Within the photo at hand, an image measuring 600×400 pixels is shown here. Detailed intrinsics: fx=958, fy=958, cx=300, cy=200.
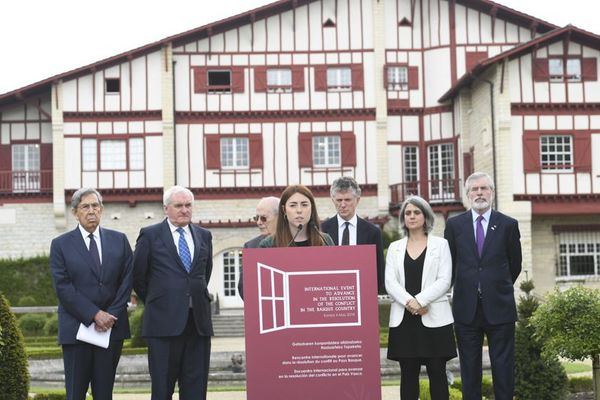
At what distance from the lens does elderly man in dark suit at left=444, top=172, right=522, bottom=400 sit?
8141mm

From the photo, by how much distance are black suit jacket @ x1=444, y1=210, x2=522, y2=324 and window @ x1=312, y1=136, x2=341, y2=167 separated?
2380 cm

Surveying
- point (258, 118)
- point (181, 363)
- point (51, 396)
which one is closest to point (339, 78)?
point (258, 118)

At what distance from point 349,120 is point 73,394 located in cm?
2497

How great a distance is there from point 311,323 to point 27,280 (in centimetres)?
2586

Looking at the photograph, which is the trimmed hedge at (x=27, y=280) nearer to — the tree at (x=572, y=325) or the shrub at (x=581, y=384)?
the shrub at (x=581, y=384)

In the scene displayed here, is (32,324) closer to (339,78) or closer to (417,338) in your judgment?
(339,78)

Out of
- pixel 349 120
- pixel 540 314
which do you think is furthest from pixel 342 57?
pixel 540 314

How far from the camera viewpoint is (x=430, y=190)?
31859mm

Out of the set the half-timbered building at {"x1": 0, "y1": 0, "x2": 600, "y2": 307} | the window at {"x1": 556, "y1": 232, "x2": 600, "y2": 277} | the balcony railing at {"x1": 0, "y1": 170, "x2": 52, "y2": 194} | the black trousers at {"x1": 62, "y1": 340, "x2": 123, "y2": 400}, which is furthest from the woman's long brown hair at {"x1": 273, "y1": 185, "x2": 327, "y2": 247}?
the balcony railing at {"x1": 0, "y1": 170, "x2": 52, "y2": 194}

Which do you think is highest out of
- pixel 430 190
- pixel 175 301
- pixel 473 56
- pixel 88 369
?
pixel 473 56

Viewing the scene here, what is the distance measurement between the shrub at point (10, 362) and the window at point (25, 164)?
23.2 metres

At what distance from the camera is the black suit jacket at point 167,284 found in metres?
7.99

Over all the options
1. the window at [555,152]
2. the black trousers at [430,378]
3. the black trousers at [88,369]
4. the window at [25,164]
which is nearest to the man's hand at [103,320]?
the black trousers at [88,369]

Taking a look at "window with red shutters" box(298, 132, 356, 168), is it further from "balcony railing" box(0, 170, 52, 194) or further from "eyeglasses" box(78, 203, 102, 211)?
"eyeglasses" box(78, 203, 102, 211)
